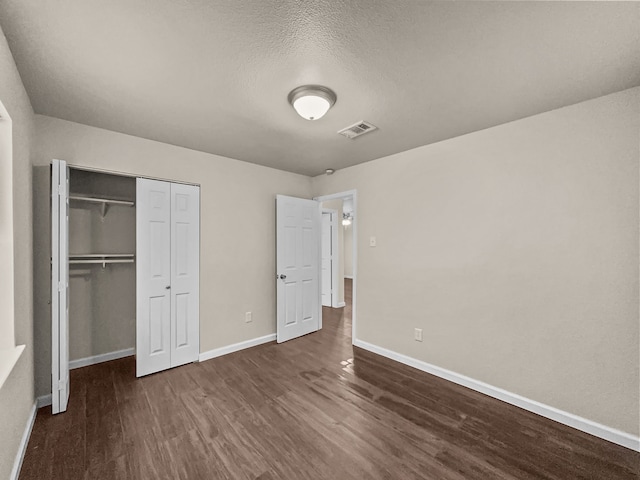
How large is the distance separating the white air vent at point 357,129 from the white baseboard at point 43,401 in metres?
3.47

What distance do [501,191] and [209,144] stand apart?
298 cm

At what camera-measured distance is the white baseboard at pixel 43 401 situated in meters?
2.27

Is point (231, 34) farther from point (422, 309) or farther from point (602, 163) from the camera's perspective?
point (422, 309)

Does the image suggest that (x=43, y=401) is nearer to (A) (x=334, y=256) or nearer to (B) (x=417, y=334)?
(B) (x=417, y=334)

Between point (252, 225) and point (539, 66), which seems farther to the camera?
point (252, 225)

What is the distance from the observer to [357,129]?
2.57 meters

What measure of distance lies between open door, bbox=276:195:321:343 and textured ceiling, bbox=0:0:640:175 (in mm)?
1625

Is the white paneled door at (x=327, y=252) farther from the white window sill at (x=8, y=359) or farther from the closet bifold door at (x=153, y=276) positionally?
the white window sill at (x=8, y=359)

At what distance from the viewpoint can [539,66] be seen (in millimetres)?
1659

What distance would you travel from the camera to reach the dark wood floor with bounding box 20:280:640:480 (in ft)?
5.50

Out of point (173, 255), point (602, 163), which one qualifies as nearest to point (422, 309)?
point (602, 163)

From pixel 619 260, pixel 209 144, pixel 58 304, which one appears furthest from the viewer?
pixel 209 144

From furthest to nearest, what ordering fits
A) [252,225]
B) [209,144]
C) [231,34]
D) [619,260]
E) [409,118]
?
[252,225], [209,144], [409,118], [619,260], [231,34]

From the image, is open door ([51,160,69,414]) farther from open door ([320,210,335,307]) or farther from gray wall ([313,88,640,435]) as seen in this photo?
open door ([320,210,335,307])
